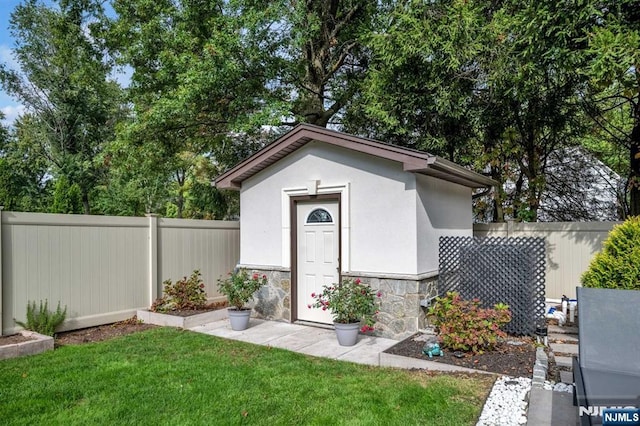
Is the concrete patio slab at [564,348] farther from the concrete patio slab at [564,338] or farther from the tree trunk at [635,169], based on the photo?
the tree trunk at [635,169]

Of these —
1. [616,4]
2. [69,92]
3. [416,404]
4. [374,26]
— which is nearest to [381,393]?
[416,404]

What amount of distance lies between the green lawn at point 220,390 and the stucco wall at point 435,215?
7.57 feet

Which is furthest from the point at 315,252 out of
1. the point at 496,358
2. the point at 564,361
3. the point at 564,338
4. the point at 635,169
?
the point at 635,169

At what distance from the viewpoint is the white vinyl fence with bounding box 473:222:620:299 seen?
8.21 m

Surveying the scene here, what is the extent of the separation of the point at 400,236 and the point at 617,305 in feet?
9.45

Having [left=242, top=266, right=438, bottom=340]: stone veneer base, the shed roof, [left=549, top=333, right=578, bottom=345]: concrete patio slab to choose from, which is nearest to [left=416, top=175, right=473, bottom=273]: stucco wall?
the shed roof

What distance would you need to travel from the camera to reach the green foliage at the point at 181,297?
7.86 meters

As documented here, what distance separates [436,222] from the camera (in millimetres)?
7137

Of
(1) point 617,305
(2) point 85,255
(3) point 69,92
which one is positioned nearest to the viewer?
(1) point 617,305

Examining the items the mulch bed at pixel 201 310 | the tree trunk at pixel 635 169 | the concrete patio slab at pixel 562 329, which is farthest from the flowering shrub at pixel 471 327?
Result: the tree trunk at pixel 635 169

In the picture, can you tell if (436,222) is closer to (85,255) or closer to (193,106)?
(85,255)

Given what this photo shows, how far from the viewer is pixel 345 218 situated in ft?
22.7

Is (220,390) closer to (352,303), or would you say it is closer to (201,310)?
(352,303)

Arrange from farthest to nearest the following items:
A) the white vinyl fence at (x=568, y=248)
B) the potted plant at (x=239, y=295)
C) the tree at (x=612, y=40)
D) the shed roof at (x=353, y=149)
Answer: the white vinyl fence at (x=568, y=248)
the potted plant at (x=239, y=295)
the shed roof at (x=353, y=149)
the tree at (x=612, y=40)
